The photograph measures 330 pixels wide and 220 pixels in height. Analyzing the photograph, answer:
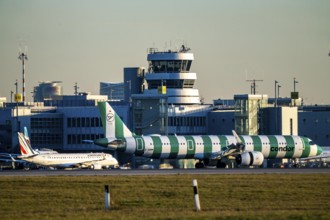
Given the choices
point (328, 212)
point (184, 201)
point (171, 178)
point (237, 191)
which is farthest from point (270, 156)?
point (328, 212)

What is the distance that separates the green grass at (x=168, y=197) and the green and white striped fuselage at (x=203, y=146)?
102 ft

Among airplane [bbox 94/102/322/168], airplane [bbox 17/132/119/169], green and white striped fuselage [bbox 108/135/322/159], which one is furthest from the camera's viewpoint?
airplane [bbox 17/132/119/169]

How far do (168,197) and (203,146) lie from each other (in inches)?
2114

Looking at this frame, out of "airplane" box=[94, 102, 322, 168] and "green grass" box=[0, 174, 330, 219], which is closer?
"green grass" box=[0, 174, 330, 219]

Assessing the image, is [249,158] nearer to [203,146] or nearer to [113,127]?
[203,146]

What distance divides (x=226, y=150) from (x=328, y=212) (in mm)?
63192

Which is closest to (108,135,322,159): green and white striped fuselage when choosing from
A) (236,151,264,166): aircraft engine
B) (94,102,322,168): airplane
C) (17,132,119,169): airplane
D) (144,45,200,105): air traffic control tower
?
(94,102,322,168): airplane

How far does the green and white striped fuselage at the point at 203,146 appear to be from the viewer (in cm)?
10775

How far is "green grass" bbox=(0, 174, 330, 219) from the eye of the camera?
45.2 metres

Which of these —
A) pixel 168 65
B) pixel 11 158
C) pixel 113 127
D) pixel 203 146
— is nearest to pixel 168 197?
pixel 203 146

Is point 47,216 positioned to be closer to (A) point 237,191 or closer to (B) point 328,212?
(B) point 328,212

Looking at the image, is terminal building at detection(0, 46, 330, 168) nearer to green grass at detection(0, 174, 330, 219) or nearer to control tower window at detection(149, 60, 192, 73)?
control tower window at detection(149, 60, 192, 73)

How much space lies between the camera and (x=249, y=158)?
106 metres

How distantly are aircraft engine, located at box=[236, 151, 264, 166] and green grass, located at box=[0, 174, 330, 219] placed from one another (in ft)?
94.7
